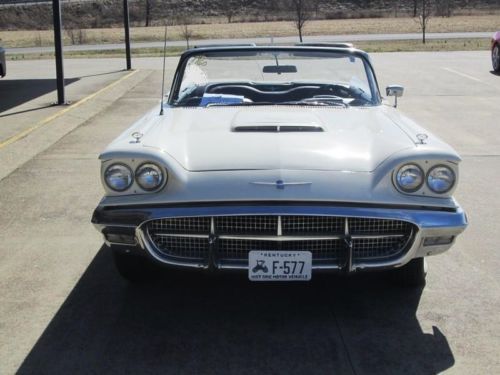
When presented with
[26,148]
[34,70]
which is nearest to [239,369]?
[26,148]

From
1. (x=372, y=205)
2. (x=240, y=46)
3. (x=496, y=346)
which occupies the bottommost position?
(x=496, y=346)

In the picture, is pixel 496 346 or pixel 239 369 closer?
pixel 239 369

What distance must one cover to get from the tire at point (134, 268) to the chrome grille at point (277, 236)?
0.48 m

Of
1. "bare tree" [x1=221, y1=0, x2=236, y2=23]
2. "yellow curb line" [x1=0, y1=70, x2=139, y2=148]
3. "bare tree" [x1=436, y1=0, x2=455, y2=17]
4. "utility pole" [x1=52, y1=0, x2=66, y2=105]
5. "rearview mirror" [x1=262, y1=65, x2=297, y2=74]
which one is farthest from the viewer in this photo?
"bare tree" [x1=221, y1=0, x2=236, y2=23]

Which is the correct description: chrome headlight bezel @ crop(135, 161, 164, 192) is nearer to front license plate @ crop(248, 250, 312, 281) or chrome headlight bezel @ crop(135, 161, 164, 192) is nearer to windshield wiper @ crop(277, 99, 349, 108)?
front license plate @ crop(248, 250, 312, 281)

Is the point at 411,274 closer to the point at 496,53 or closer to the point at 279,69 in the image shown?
the point at 279,69

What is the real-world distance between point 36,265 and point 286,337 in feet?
6.31

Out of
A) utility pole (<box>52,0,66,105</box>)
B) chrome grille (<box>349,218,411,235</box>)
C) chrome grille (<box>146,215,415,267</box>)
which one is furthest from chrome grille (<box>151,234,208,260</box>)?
utility pole (<box>52,0,66,105</box>)

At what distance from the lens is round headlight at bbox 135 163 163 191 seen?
140 inches

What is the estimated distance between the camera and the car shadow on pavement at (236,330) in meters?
3.26

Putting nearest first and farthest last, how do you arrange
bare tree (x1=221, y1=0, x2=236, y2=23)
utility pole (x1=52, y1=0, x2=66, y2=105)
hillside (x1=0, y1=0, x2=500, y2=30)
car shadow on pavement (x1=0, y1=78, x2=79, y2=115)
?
utility pole (x1=52, y1=0, x2=66, y2=105) < car shadow on pavement (x1=0, y1=78, x2=79, y2=115) < hillside (x1=0, y1=0, x2=500, y2=30) < bare tree (x1=221, y1=0, x2=236, y2=23)

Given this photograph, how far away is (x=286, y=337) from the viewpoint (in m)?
3.52

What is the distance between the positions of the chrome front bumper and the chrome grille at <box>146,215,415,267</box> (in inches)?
1.1

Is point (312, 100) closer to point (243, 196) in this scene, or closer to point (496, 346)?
point (243, 196)
